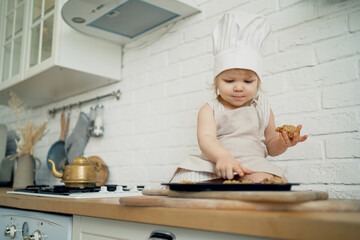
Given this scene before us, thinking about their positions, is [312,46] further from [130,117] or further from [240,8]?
[130,117]

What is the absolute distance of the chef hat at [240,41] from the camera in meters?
0.99

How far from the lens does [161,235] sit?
2.35 ft

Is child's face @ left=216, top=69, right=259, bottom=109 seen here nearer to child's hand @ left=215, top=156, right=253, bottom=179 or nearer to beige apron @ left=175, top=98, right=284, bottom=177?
beige apron @ left=175, top=98, right=284, bottom=177

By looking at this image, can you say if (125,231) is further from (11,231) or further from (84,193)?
(11,231)

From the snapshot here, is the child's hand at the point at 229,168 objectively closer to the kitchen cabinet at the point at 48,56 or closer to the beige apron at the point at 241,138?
the beige apron at the point at 241,138

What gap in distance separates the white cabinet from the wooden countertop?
0.09 ft

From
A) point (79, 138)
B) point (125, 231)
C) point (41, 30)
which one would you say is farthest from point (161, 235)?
point (41, 30)

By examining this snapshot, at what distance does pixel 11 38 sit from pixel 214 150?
1881mm

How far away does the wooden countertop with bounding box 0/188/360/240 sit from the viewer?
471 mm

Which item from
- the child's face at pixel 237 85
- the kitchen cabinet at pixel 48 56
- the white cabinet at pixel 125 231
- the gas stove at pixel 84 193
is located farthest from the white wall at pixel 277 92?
the white cabinet at pixel 125 231

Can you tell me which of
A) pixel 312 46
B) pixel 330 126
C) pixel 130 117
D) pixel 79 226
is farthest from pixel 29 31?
pixel 330 126

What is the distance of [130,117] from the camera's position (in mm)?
1869

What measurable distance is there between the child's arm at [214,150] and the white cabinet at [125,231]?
218 mm

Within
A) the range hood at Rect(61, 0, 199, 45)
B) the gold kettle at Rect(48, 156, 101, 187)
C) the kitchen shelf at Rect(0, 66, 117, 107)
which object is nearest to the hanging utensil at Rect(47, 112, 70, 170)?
the kitchen shelf at Rect(0, 66, 117, 107)
